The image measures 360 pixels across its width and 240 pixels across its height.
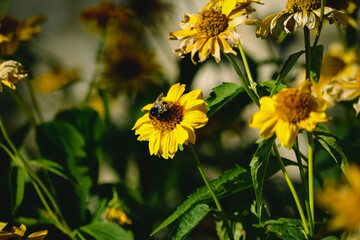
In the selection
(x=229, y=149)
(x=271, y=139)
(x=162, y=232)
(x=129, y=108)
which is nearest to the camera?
(x=271, y=139)

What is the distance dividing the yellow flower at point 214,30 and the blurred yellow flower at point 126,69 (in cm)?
69

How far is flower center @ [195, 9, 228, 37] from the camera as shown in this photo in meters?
0.64

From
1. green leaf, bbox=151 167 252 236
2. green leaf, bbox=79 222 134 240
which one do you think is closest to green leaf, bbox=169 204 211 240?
green leaf, bbox=151 167 252 236

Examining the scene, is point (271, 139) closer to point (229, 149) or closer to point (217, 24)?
point (217, 24)

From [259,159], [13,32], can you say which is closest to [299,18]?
[259,159]

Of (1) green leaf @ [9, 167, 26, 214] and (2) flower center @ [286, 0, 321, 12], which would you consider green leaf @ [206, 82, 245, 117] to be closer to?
(2) flower center @ [286, 0, 321, 12]

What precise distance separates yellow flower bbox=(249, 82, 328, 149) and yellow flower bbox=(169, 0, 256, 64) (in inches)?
5.3

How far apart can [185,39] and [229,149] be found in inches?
28.8

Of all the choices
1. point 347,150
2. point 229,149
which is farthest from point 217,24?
point 229,149

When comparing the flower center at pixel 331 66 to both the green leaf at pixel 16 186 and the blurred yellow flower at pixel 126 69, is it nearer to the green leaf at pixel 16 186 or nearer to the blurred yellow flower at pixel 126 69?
the blurred yellow flower at pixel 126 69

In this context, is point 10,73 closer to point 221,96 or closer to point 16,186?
point 16,186

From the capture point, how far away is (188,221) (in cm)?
65

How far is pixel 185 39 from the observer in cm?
67

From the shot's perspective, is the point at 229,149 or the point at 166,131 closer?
the point at 166,131
